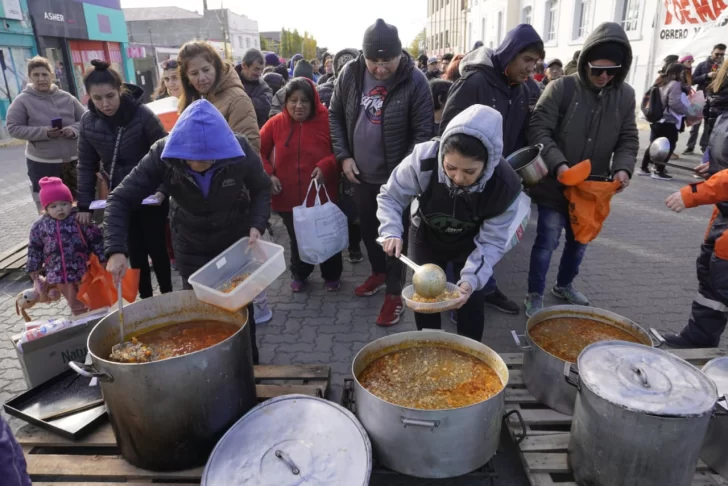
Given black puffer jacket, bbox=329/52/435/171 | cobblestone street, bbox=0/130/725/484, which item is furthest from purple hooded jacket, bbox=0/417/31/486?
black puffer jacket, bbox=329/52/435/171

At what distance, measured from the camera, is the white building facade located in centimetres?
1122

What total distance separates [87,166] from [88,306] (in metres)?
1.10

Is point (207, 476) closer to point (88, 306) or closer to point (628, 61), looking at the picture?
point (88, 306)

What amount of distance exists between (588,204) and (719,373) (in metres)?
1.56

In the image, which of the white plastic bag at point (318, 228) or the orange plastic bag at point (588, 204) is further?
the white plastic bag at point (318, 228)

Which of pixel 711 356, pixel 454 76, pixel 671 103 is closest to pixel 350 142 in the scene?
pixel 711 356

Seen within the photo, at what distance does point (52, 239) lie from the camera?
360cm

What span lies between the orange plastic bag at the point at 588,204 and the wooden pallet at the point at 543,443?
44.9 inches

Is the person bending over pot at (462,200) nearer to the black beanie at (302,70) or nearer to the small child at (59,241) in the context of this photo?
the small child at (59,241)

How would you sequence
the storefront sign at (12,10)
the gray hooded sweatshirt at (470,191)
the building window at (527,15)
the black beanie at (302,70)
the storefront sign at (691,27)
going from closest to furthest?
the gray hooded sweatshirt at (470,191) → the black beanie at (302,70) → the storefront sign at (691,27) → the storefront sign at (12,10) → the building window at (527,15)

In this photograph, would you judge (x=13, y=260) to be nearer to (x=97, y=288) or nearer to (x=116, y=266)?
(x=97, y=288)

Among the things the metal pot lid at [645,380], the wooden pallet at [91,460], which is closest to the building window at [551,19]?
the metal pot lid at [645,380]

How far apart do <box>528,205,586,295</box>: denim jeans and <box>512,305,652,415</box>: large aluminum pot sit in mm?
937

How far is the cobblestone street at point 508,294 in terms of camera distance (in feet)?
12.3
